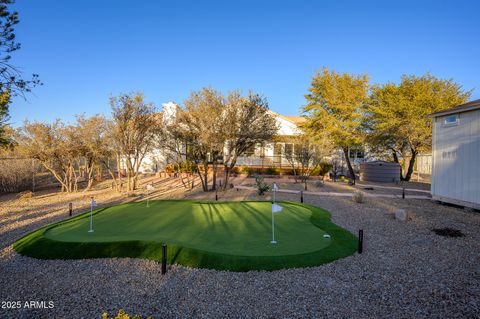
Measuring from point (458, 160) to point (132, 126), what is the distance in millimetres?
15593

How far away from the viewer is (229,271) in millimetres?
5391

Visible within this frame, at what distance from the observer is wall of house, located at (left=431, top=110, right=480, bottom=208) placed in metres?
10.6

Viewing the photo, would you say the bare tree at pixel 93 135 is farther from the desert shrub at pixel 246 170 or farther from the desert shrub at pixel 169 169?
the desert shrub at pixel 246 170

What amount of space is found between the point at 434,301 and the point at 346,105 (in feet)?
66.6

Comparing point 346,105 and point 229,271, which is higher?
point 346,105

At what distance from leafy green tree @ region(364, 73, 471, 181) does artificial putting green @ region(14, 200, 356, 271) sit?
14.4 metres

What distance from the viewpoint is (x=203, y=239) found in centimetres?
689

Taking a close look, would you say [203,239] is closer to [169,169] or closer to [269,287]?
[269,287]

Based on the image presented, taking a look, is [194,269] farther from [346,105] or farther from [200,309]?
[346,105]

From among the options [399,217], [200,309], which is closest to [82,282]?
[200,309]

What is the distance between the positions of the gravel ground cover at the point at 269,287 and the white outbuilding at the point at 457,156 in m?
4.99

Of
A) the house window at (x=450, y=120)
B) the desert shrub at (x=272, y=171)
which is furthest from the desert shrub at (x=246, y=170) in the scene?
the house window at (x=450, y=120)

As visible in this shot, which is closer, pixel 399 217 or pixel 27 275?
pixel 27 275

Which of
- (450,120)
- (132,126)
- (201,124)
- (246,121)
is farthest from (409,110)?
(132,126)
